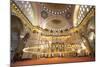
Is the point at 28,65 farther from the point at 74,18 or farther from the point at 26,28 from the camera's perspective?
the point at 74,18

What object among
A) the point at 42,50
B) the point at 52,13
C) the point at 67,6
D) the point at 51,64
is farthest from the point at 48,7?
the point at 51,64

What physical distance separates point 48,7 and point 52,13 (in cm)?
8

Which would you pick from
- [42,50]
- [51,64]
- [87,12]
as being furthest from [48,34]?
[87,12]

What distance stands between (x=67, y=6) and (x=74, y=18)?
17 cm

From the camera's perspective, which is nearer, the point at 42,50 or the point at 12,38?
the point at 12,38

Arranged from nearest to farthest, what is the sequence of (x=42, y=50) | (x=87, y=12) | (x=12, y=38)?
(x=12, y=38) < (x=42, y=50) < (x=87, y=12)

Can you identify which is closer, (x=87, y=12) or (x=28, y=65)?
Answer: (x=28, y=65)

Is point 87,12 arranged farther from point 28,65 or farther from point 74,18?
point 28,65

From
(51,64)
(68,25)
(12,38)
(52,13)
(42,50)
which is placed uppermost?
(52,13)

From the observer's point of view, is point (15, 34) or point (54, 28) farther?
point (54, 28)

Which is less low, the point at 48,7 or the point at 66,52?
the point at 48,7

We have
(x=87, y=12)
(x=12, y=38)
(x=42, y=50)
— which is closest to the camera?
(x=12, y=38)

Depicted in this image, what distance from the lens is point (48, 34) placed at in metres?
2.15
